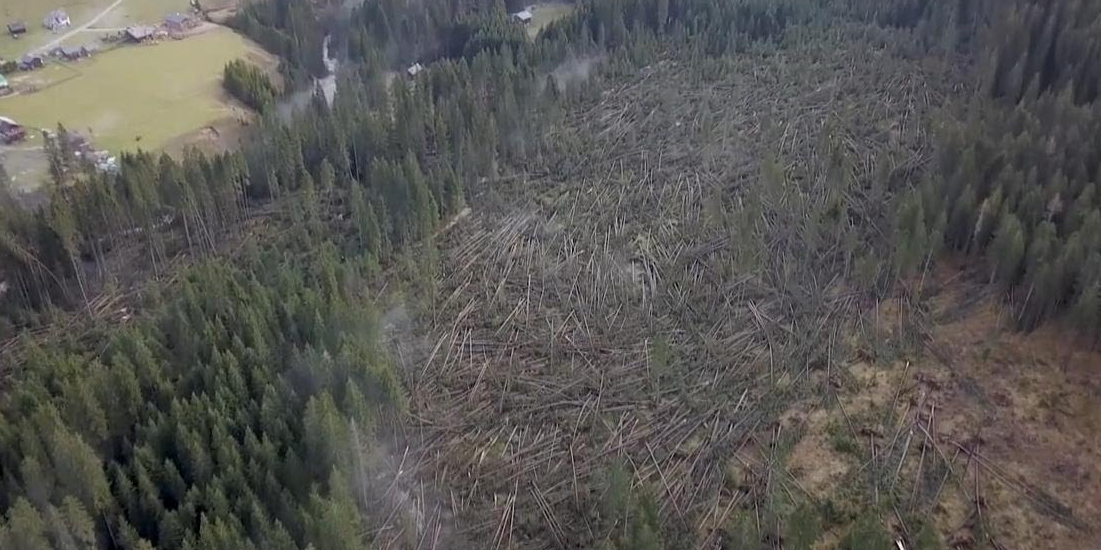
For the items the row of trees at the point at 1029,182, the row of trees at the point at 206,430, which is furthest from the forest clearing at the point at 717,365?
the row of trees at the point at 206,430

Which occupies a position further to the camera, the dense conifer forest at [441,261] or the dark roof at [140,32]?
the dark roof at [140,32]

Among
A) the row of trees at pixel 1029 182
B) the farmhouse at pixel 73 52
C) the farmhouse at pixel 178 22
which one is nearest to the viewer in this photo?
the row of trees at pixel 1029 182

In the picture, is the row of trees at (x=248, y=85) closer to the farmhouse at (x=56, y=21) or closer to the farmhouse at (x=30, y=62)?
the farmhouse at (x=30, y=62)

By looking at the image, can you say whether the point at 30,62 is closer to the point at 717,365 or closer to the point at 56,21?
the point at 56,21

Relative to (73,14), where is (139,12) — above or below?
below

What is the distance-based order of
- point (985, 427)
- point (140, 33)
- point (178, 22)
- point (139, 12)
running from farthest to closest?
1. point (139, 12)
2. point (178, 22)
3. point (140, 33)
4. point (985, 427)

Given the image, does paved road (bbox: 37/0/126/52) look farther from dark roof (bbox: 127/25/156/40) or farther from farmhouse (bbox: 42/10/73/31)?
dark roof (bbox: 127/25/156/40)

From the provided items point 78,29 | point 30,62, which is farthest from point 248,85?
point 78,29
